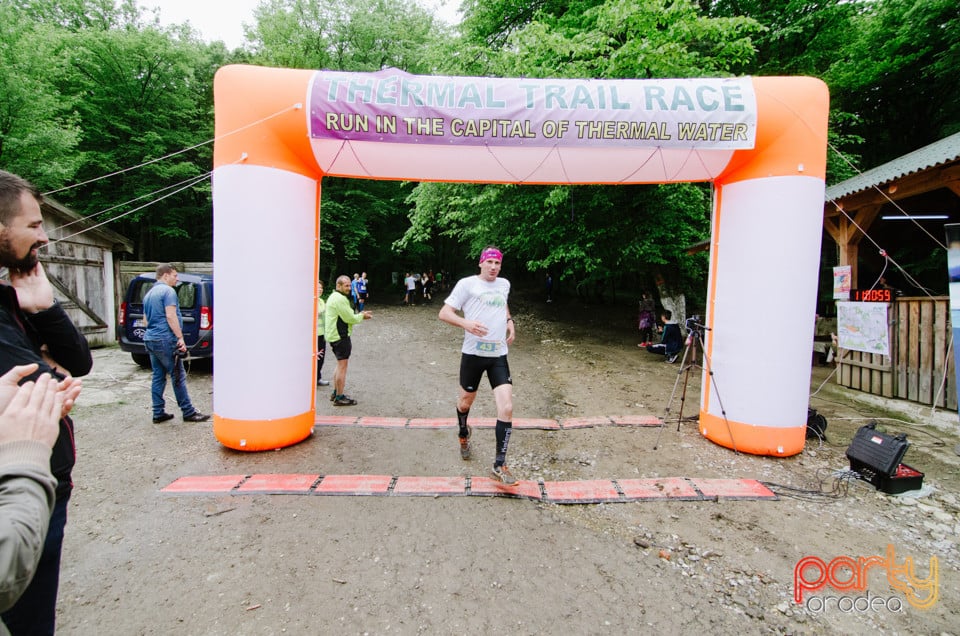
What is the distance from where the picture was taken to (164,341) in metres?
5.12

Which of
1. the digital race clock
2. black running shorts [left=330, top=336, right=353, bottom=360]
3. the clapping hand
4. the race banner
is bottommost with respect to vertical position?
black running shorts [left=330, top=336, right=353, bottom=360]

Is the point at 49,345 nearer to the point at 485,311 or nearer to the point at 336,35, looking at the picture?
the point at 485,311

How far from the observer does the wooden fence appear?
18.7ft

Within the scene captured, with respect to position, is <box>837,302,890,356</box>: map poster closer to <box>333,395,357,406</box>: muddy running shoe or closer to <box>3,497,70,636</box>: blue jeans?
<box>333,395,357,406</box>: muddy running shoe

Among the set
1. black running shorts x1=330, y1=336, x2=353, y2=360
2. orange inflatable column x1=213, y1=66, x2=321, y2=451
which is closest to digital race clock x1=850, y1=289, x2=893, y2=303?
black running shorts x1=330, y1=336, x2=353, y2=360

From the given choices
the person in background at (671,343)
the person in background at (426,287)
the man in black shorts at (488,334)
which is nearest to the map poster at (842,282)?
the person in background at (671,343)

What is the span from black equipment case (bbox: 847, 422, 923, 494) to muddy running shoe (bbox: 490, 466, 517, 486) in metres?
3.19

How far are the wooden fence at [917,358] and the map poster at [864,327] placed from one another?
0.29 m

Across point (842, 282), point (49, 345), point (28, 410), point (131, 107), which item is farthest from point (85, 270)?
point (842, 282)

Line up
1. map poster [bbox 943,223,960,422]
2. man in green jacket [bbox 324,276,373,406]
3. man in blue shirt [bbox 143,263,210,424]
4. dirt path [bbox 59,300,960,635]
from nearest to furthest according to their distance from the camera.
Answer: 1. dirt path [bbox 59,300,960,635]
2. map poster [bbox 943,223,960,422]
3. man in blue shirt [bbox 143,263,210,424]
4. man in green jacket [bbox 324,276,373,406]

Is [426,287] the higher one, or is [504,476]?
[426,287]

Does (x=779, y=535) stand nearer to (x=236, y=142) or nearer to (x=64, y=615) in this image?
(x=64, y=615)

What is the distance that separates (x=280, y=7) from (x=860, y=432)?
25.1 meters

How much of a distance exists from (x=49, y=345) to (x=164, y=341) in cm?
400
